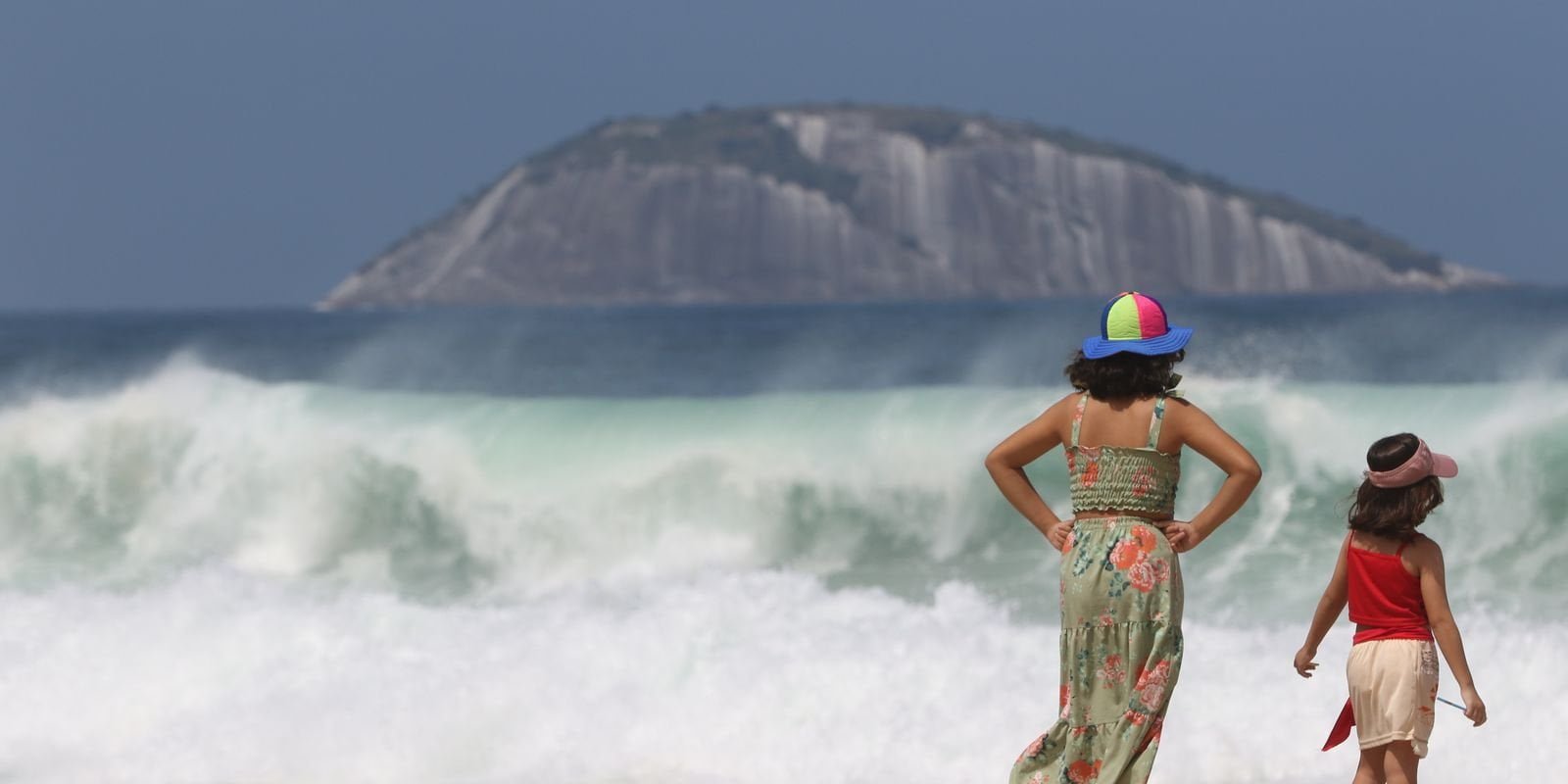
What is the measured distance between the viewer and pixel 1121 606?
4734mm

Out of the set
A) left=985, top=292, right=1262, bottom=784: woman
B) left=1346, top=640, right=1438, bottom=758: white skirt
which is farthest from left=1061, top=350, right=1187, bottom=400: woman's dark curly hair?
left=1346, top=640, right=1438, bottom=758: white skirt

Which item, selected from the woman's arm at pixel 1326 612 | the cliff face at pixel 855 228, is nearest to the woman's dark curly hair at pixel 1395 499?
the woman's arm at pixel 1326 612

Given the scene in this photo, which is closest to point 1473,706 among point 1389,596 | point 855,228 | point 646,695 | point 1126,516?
point 1389,596

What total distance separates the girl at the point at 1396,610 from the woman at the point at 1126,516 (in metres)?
0.35

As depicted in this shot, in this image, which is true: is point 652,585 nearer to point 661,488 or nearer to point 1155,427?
point 661,488

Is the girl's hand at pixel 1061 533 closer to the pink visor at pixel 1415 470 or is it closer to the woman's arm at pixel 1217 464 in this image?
the woman's arm at pixel 1217 464

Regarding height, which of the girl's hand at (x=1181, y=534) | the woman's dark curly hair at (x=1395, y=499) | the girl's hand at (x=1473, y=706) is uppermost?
the woman's dark curly hair at (x=1395, y=499)

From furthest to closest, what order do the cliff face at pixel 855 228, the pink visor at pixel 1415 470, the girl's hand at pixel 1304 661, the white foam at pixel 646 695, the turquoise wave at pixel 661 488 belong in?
the cliff face at pixel 855 228
the turquoise wave at pixel 661 488
the white foam at pixel 646 695
the girl's hand at pixel 1304 661
the pink visor at pixel 1415 470

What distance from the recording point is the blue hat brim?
4.72m

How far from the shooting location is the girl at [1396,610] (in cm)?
470

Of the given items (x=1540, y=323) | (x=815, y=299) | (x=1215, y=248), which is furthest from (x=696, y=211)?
(x=1540, y=323)

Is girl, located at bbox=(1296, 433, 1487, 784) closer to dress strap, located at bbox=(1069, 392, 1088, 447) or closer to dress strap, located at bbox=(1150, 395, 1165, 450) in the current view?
dress strap, located at bbox=(1150, 395, 1165, 450)

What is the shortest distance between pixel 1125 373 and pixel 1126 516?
0.36m

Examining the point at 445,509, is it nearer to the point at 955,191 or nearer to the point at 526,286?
the point at 526,286
